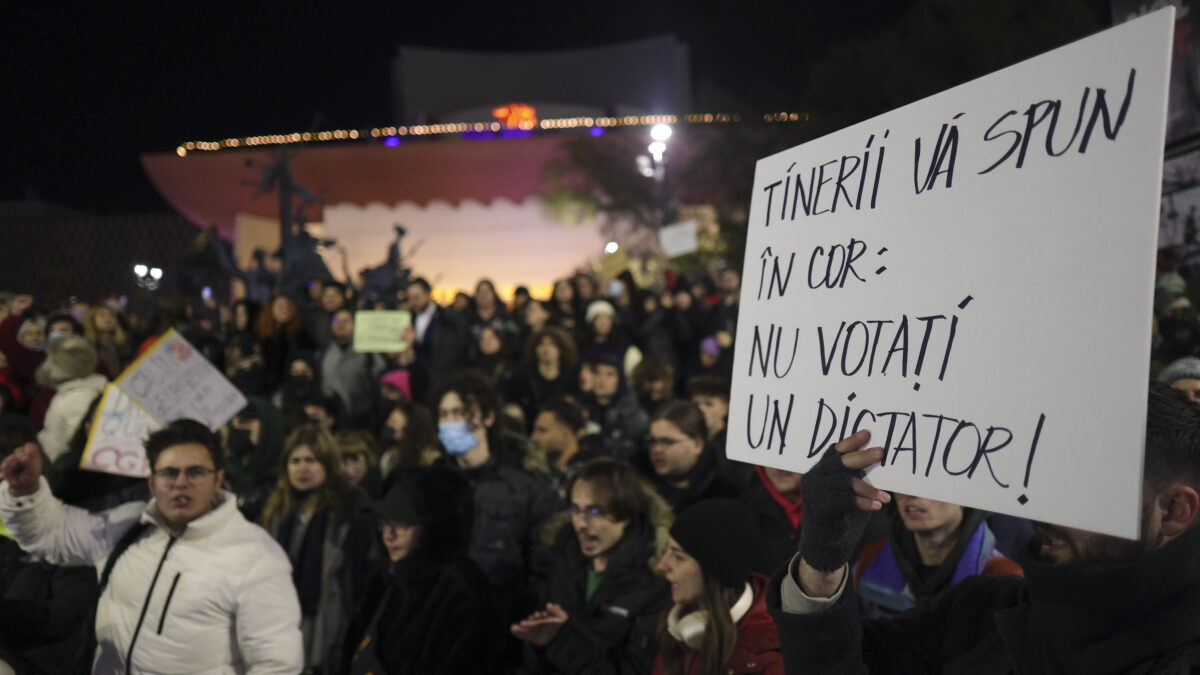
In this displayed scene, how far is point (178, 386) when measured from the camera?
15.6 ft

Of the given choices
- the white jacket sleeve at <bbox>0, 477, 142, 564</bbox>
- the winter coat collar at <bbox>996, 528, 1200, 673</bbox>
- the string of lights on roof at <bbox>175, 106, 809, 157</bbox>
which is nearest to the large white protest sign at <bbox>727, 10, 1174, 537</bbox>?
the winter coat collar at <bbox>996, 528, 1200, 673</bbox>

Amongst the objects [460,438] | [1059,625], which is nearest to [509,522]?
[460,438]

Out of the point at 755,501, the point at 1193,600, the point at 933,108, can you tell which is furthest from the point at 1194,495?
the point at 755,501

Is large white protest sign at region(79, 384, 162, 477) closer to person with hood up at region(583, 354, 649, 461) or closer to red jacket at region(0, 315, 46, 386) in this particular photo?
person with hood up at region(583, 354, 649, 461)

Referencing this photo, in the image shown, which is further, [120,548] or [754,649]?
[120,548]

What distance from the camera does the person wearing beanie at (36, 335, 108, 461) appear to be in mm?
5195

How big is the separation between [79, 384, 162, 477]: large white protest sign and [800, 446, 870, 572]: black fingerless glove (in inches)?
138

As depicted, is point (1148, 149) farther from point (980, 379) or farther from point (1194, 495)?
point (1194, 495)

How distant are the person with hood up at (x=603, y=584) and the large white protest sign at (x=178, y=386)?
1900mm

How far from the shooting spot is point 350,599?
4656 millimetres

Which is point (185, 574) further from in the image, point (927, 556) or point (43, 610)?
point (927, 556)

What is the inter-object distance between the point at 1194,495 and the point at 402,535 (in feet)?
9.49

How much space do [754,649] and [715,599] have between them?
19 cm

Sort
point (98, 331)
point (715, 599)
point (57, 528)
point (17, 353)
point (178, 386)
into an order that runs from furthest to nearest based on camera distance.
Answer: point (98, 331), point (17, 353), point (178, 386), point (57, 528), point (715, 599)
